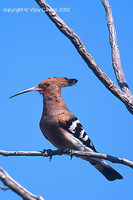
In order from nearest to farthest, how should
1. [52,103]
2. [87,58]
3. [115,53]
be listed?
1. [87,58]
2. [115,53]
3. [52,103]

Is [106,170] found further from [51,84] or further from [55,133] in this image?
[51,84]

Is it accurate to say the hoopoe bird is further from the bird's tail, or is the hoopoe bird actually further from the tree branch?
the tree branch

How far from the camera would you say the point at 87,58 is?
2.05 metres

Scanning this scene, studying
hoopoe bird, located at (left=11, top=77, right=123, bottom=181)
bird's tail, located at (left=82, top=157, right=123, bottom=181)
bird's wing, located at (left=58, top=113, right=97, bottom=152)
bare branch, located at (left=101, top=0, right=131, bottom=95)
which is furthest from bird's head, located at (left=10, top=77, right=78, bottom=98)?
bird's tail, located at (left=82, top=157, right=123, bottom=181)

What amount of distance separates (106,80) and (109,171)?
870mm

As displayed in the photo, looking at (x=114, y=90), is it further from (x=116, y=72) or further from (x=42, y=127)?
(x=42, y=127)

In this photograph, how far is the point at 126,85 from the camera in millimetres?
2158

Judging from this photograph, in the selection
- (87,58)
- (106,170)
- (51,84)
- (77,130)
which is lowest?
(106,170)

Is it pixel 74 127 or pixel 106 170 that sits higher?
pixel 74 127

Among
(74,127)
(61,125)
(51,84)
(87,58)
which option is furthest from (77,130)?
(87,58)

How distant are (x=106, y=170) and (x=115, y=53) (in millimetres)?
971

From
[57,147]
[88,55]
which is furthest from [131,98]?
[57,147]

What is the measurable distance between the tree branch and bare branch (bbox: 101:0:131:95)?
9 centimetres

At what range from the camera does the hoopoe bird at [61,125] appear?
2.31m
